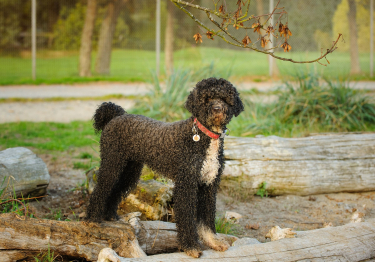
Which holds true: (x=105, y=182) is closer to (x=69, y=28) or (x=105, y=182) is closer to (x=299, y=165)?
(x=299, y=165)

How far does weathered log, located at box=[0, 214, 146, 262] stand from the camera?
2.94m

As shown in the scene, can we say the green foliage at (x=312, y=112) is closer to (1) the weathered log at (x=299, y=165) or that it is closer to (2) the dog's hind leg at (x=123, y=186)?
(1) the weathered log at (x=299, y=165)

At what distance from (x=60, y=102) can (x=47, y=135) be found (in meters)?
3.58

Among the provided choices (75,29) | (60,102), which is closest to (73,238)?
(60,102)

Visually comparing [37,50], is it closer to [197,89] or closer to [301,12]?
[301,12]

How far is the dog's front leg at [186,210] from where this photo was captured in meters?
3.03

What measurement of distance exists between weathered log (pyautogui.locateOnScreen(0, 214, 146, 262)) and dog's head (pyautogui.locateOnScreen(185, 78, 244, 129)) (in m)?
Result: 1.16

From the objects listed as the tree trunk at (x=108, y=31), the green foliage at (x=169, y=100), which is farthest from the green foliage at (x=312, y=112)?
the tree trunk at (x=108, y=31)

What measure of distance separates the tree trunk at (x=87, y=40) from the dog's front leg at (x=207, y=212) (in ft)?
39.2

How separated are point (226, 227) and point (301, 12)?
1233cm

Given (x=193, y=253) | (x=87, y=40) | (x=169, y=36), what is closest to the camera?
(x=193, y=253)

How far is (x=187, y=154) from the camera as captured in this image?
307cm

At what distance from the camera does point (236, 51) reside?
13.5 metres

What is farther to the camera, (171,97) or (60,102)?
(60,102)
